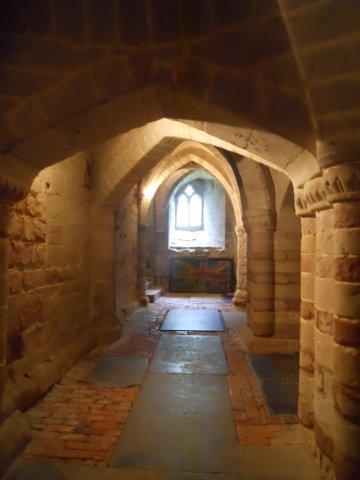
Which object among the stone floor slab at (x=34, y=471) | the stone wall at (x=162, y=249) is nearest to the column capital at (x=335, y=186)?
the stone floor slab at (x=34, y=471)

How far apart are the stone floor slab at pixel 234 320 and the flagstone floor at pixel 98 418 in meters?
1.87

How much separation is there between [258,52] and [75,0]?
1.01 meters

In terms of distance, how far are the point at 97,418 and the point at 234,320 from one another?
4.40 m

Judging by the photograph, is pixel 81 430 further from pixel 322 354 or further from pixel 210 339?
pixel 210 339

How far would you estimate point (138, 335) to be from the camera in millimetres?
5566

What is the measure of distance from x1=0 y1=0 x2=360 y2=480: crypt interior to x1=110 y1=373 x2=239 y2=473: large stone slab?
0.05 feet

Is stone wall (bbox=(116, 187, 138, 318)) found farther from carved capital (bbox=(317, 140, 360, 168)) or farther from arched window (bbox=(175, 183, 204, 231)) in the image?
arched window (bbox=(175, 183, 204, 231))

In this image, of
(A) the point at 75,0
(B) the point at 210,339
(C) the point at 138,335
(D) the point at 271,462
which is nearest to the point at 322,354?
(D) the point at 271,462

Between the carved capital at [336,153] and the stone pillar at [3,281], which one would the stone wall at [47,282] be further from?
the carved capital at [336,153]

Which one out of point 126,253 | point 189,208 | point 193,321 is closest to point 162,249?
point 189,208

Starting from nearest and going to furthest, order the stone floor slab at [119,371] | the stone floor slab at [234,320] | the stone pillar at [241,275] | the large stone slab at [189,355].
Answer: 1. the stone floor slab at [119,371]
2. the large stone slab at [189,355]
3. the stone floor slab at [234,320]
4. the stone pillar at [241,275]

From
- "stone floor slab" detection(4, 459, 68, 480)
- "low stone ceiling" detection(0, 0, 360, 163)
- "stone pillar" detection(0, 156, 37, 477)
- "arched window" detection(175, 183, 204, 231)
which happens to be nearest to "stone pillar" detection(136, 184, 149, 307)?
"arched window" detection(175, 183, 204, 231)

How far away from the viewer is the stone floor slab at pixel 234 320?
628 centimetres

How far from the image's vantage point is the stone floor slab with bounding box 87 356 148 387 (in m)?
3.57
